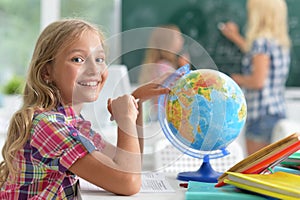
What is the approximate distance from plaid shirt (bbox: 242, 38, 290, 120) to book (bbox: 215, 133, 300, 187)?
2.91 m

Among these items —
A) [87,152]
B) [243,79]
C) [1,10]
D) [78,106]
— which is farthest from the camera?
[1,10]

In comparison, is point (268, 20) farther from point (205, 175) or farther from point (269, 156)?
point (269, 156)

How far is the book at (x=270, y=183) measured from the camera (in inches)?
50.3

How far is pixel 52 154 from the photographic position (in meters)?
1.61

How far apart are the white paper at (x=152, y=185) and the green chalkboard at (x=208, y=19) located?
11.4 ft

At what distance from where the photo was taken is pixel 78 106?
67.7 inches

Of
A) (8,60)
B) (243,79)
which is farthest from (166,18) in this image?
(8,60)

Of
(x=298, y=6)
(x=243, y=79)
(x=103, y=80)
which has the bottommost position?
(x=243, y=79)

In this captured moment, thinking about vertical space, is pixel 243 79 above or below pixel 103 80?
below

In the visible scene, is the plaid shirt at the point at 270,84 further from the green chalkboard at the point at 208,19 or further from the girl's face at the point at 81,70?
the girl's face at the point at 81,70

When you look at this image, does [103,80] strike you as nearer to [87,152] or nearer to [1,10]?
[87,152]

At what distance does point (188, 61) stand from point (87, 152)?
39 cm

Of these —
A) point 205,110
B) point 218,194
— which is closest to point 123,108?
point 205,110

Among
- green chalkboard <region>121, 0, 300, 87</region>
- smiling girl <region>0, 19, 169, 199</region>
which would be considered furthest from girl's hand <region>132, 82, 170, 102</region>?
green chalkboard <region>121, 0, 300, 87</region>
